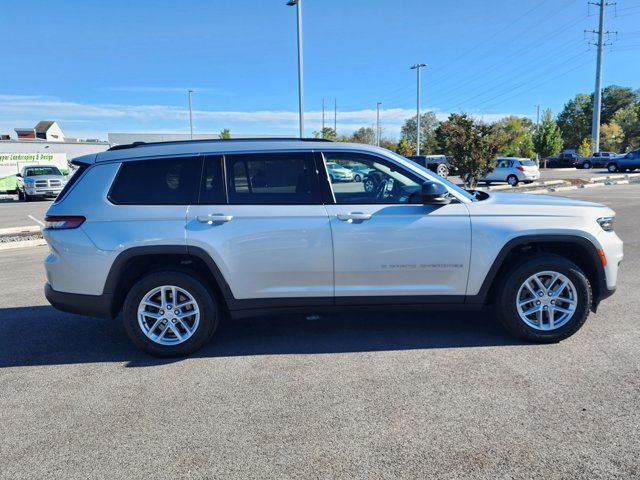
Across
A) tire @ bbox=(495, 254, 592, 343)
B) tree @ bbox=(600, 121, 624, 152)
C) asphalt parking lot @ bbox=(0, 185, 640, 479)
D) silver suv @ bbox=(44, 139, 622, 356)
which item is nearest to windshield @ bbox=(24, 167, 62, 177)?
asphalt parking lot @ bbox=(0, 185, 640, 479)

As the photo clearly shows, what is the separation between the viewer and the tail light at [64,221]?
422 centimetres

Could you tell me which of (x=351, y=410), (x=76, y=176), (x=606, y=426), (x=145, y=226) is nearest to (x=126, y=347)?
(x=145, y=226)

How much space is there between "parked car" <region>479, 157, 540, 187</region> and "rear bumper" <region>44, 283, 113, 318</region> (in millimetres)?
25581

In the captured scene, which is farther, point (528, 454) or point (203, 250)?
point (203, 250)

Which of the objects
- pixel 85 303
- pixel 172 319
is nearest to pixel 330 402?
pixel 172 319

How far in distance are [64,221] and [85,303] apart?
2.39 ft

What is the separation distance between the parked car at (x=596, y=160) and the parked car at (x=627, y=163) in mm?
8905

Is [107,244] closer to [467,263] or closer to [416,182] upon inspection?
[416,182]

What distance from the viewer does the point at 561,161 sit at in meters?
55.4

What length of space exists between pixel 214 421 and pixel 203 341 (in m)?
1.17

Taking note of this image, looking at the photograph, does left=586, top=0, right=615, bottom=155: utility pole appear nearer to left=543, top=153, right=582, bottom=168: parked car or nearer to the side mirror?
left=543, top=153, right=582, bottom=168: parked car

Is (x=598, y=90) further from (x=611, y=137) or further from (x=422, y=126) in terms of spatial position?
(x=422, y=126)

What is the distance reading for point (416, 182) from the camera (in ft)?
14.3

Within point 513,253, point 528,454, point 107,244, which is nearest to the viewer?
point 528,454
